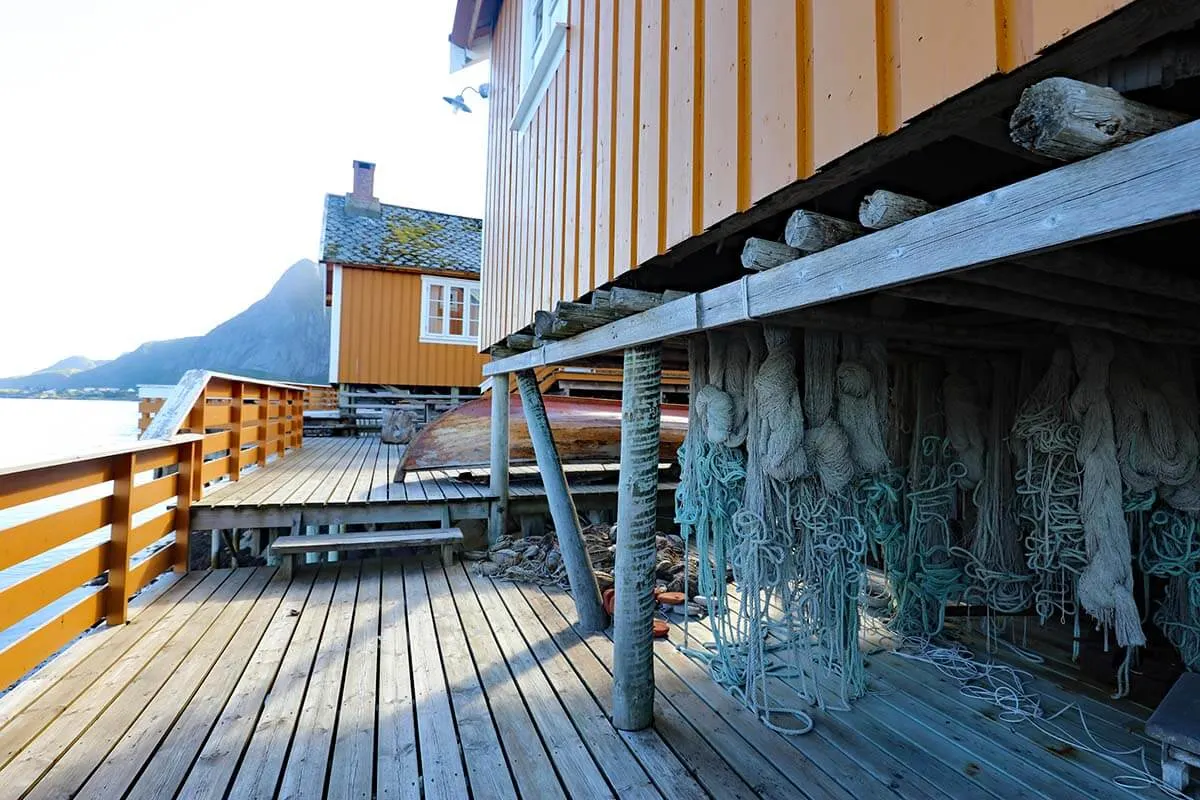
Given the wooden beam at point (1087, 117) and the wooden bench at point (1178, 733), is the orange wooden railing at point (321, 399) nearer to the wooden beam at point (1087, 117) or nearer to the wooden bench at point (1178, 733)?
the wooden bench at point (1178, 733)

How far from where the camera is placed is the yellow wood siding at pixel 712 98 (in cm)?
98

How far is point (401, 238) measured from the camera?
11680 millimetres

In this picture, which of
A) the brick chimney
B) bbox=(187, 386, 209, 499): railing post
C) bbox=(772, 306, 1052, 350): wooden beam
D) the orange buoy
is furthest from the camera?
the brick chimney

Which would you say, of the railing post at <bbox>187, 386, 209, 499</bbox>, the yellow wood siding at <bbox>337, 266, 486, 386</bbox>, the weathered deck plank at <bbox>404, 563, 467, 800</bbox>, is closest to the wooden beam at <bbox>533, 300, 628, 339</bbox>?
the weathered deck plank at <bbox>404, 563, 467, 800</bbox>

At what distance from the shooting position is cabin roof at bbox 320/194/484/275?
10.7 metres

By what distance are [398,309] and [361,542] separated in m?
7.76

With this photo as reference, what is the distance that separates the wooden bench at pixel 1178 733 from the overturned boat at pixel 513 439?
4014mm

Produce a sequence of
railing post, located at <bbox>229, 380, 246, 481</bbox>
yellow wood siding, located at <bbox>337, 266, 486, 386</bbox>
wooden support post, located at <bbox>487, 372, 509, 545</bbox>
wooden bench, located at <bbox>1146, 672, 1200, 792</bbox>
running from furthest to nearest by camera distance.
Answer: yellow wood siding, located at <bbox>337, 266, 486, 386</bbox> → railing post, located at <bbox>229, 380, 246, 481</bbox> → wooden support post, located at <bbox>487, 372, 509, 545</bbox> → wooden bench, located at <bbox>1146, 672, 1200, 792</bbox>

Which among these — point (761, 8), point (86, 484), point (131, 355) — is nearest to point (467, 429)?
point (86, 484)

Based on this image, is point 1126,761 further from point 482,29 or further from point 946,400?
point 482,29

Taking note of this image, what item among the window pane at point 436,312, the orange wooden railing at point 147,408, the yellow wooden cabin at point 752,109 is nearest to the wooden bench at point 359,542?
the yellow wooden cabin at point 752,109

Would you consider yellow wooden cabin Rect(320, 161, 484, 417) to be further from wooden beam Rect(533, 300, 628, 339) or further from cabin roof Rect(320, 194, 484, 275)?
wooden beam Rect(533, 300, 628, 339)

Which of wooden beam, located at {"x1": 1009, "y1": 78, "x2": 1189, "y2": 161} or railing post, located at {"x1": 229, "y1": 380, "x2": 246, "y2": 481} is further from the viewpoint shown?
railing post, located at {"x1": 229, "y1": 380, "x2": 246, "y2": 481}

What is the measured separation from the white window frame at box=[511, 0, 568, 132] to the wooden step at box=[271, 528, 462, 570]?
9.82 feet
